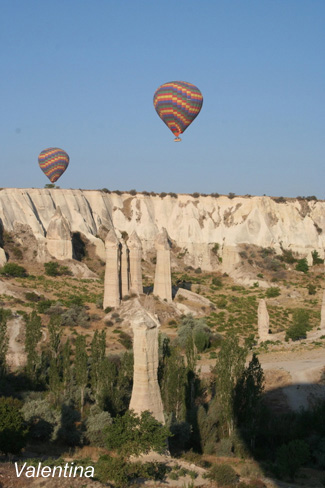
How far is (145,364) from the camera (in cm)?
1498

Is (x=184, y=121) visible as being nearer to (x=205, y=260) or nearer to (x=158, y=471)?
(x=205, y=260)

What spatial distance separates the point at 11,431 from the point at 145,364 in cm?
419

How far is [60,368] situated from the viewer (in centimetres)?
2405

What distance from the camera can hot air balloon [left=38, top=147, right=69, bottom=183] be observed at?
57.8m

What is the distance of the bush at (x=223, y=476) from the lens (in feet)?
48.8

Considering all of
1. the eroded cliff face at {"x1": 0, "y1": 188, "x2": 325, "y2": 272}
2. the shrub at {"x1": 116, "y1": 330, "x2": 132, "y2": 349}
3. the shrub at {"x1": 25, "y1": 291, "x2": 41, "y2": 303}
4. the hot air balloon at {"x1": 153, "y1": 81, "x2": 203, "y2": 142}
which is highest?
the hot air balloon at {"x1": 153, "y1": 81, "x2": 203, "y2": 142}

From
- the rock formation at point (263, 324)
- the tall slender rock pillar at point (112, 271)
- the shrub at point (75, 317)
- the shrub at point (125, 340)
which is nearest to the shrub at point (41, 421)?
the shrub at point (125, 340)

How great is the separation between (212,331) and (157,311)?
3.67 meters

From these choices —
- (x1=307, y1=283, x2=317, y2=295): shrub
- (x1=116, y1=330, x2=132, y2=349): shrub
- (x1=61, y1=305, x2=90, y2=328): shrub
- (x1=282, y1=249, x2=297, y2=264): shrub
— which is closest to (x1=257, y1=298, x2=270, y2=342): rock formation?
(x1=116, y1=330, x2=132, y2=349): shrub

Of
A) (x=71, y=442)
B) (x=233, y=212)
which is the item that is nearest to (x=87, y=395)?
(x=71, y=442)

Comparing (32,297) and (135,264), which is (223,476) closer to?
(135,264)

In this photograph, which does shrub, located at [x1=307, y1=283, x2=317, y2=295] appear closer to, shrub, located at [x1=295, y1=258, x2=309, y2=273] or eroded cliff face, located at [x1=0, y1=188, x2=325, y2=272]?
shrub, located at [x1=295, y1=258, x2=309, y2=273]

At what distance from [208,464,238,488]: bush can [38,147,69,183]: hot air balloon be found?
149 ft

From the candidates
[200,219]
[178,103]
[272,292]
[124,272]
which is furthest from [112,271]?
[200,219]
